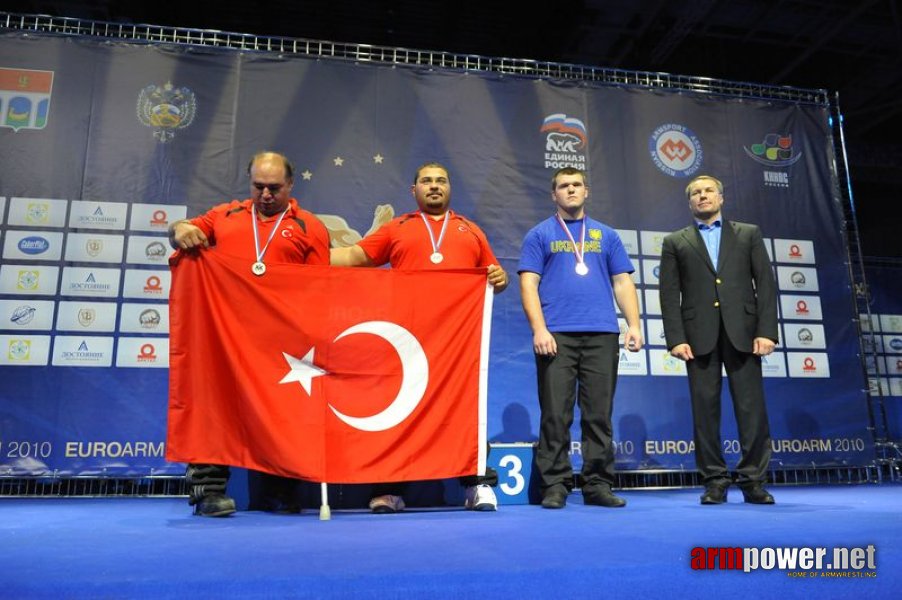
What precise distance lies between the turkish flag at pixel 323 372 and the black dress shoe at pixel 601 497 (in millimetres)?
605

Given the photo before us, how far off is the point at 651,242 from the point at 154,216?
11.8ft

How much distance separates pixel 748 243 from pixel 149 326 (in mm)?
3685

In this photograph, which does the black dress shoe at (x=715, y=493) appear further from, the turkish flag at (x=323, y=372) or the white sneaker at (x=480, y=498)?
the turkish flag at (x=323, y=372)

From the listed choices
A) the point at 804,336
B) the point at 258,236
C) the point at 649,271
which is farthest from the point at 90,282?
the point at 804,336

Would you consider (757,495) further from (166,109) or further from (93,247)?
(166,109)

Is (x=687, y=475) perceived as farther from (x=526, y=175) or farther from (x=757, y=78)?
(x=757, y=78)

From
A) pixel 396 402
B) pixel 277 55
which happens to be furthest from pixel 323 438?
pixel 277 55

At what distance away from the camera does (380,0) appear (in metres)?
6.95

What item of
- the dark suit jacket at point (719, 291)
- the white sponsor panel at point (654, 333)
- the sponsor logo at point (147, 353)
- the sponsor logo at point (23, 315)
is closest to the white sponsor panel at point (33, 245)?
the sponsor logo at point (23, 315)

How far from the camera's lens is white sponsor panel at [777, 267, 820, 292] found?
516 cm

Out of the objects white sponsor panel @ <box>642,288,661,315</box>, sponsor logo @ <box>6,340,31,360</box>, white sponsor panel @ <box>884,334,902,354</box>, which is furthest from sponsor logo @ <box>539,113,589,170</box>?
white sponsor panel @ <box>884,334,902,354</box>

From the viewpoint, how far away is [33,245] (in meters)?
4.25

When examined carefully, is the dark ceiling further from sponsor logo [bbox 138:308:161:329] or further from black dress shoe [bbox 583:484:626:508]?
black dress shoe [bbox 583:484:626:508]

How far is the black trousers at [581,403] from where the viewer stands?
10.2ft
